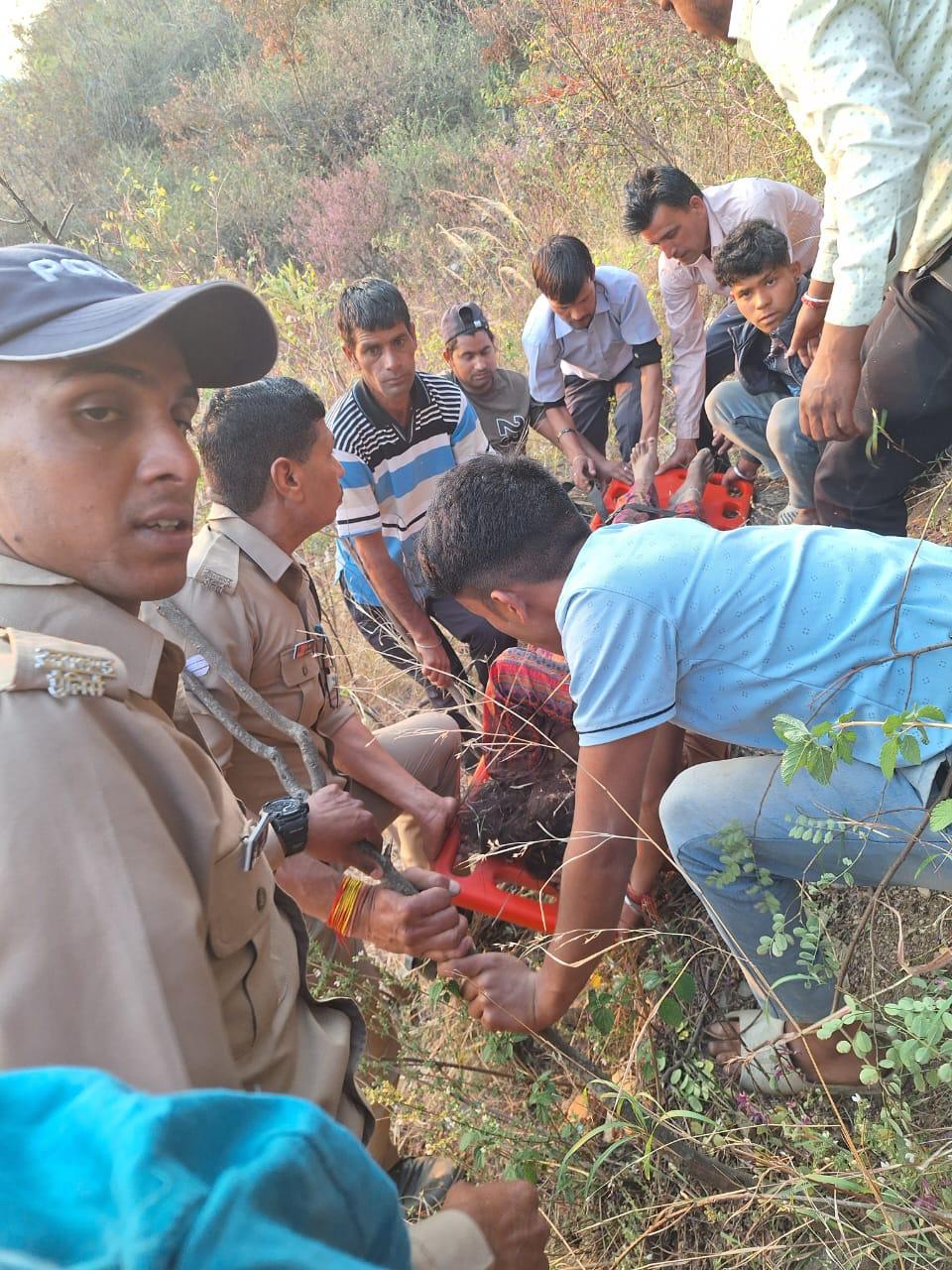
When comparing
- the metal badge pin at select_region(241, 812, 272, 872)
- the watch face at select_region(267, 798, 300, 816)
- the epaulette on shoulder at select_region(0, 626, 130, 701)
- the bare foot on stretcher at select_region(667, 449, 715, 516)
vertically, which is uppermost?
the epaulette on shoulder at select_region(0, 626, 130, 701)

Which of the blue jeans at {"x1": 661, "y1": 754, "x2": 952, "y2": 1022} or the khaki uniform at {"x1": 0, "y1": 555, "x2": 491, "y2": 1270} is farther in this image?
the blue jeans at {"x1": 661, "y1": 754, "x2": 952, "y2": 1022}

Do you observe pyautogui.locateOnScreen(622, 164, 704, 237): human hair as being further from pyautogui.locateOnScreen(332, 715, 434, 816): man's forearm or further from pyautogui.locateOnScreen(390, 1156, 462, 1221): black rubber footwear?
pyautogui.locateOnScreen(390, 1156, 462, 1221): black rubber footwear

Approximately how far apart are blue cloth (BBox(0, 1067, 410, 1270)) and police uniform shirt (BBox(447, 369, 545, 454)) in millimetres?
4393

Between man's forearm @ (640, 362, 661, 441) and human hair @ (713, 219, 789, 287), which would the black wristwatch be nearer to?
human hair @ (713, 219, 789, 287)

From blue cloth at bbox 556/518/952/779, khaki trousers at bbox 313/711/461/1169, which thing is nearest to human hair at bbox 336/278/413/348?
khaki trousers at bbox 313/711/461/1169

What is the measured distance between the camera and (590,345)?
4922mm

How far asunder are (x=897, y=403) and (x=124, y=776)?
2.22 m

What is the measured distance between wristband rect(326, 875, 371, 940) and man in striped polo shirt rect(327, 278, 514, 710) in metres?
1.61

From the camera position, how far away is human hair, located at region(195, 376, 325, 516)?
8.55ft

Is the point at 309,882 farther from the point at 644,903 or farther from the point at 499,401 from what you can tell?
the point at 499,401

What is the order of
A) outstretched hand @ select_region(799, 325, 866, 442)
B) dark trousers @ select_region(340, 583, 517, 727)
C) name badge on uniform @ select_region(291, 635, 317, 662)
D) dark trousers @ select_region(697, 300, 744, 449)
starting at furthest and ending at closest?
dark trousers @ select_region(697, 300, 744, 449) < dark trousers @ select_region(340, 583, 517, 727) < name badge on uniform @ select_region(291, 635, 317, 662) < outstretched hand @ select_region(799, 325, 866, 442)

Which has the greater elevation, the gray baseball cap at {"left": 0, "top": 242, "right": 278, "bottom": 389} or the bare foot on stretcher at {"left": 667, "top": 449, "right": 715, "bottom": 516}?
the gray baseball cap at {"left": 0, "top": 242, "right": 278, "bottom": 389}

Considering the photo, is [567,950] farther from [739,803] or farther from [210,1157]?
[210,1157]

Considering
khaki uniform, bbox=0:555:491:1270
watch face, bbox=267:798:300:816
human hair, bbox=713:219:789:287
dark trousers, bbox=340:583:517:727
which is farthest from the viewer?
dark trousers, bbox=340:583:517:727
